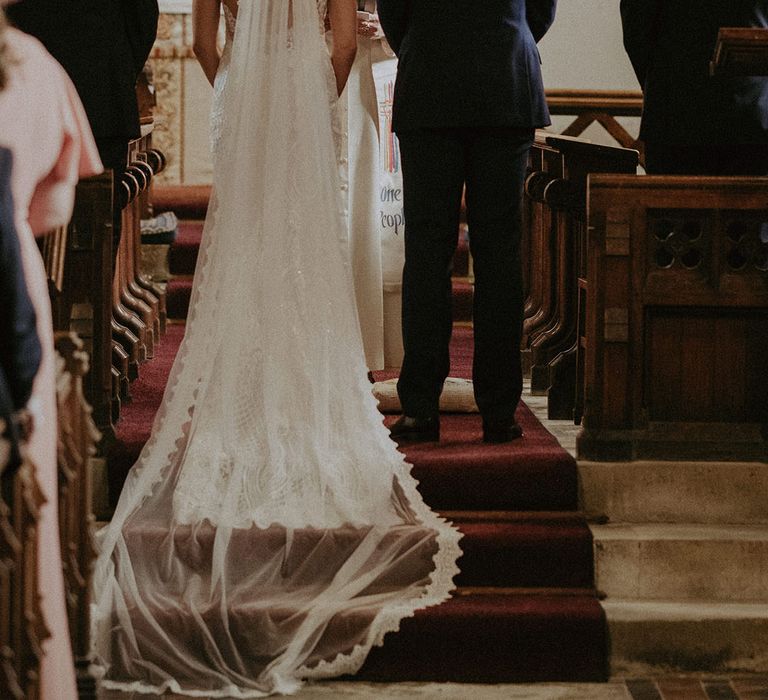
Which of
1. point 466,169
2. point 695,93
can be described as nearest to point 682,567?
point 466,169

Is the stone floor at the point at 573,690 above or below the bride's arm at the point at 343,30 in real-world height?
below

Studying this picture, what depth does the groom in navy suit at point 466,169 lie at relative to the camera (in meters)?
4.32

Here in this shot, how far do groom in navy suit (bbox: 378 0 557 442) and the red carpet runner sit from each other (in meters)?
0.22

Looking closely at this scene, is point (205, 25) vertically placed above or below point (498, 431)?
above

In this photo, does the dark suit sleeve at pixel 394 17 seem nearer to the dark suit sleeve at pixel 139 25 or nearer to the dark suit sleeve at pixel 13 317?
the dark suit sleeve at pixel 139 25

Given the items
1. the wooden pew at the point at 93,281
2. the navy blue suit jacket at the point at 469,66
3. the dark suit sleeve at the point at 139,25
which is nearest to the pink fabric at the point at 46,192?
the wooden pew at the point at 93,281

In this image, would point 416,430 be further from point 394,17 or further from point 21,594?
point 21,594

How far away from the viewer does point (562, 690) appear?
153 inches

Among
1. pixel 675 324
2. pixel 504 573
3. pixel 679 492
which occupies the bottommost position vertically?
pixel 504 573

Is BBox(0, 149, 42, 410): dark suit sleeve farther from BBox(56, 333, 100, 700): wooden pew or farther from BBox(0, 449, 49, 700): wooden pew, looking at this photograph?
BBox(56, 333, 100, 700): wooden pew

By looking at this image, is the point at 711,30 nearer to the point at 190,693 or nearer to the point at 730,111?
the point at 730,111

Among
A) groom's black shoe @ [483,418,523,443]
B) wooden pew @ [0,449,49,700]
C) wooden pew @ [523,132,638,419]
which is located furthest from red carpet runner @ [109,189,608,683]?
wooden pew @ [0,449,49,700]

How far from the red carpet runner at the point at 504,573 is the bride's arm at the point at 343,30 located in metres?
1.24

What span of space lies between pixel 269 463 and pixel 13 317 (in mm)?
2119
